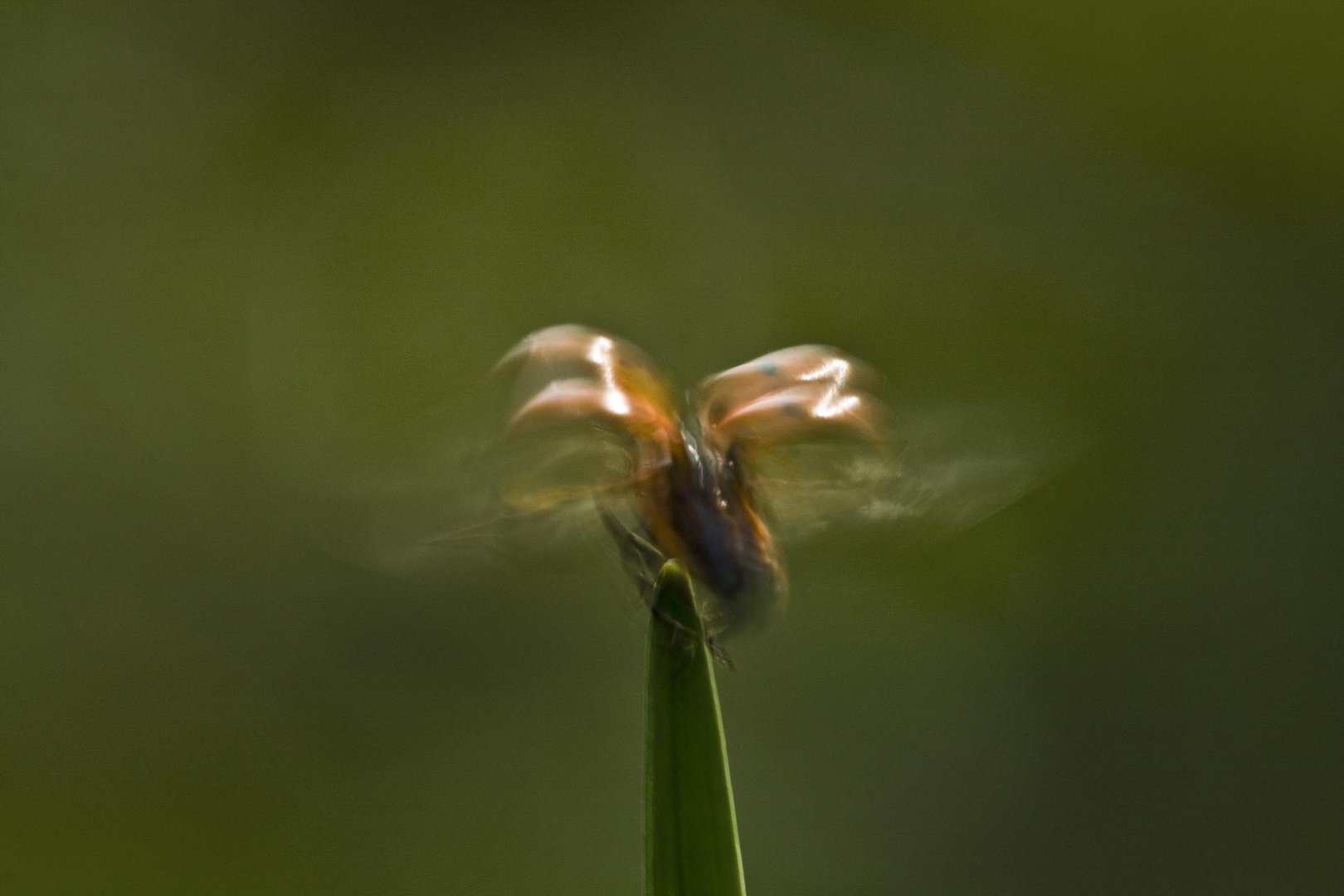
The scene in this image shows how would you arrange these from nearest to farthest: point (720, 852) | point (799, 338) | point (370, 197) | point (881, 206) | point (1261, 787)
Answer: point (720, 852) < point (1261, 787) < point (799, 338) < point (881, 206) < point (370, 197)

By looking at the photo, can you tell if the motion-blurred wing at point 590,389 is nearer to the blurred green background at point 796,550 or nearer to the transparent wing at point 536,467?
the transparent wing at point 536,467

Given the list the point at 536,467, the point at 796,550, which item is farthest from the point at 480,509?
the point at 796,550

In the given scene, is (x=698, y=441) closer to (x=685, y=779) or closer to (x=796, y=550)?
(x=685, y=779)

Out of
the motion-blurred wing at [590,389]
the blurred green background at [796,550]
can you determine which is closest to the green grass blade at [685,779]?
the motion-blurred wing at [590,389]

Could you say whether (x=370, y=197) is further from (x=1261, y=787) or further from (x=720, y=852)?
(x=720, y=852)

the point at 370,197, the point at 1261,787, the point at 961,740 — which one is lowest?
the point at 1261,787

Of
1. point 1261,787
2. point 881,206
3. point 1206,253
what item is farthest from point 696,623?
point 881,206
